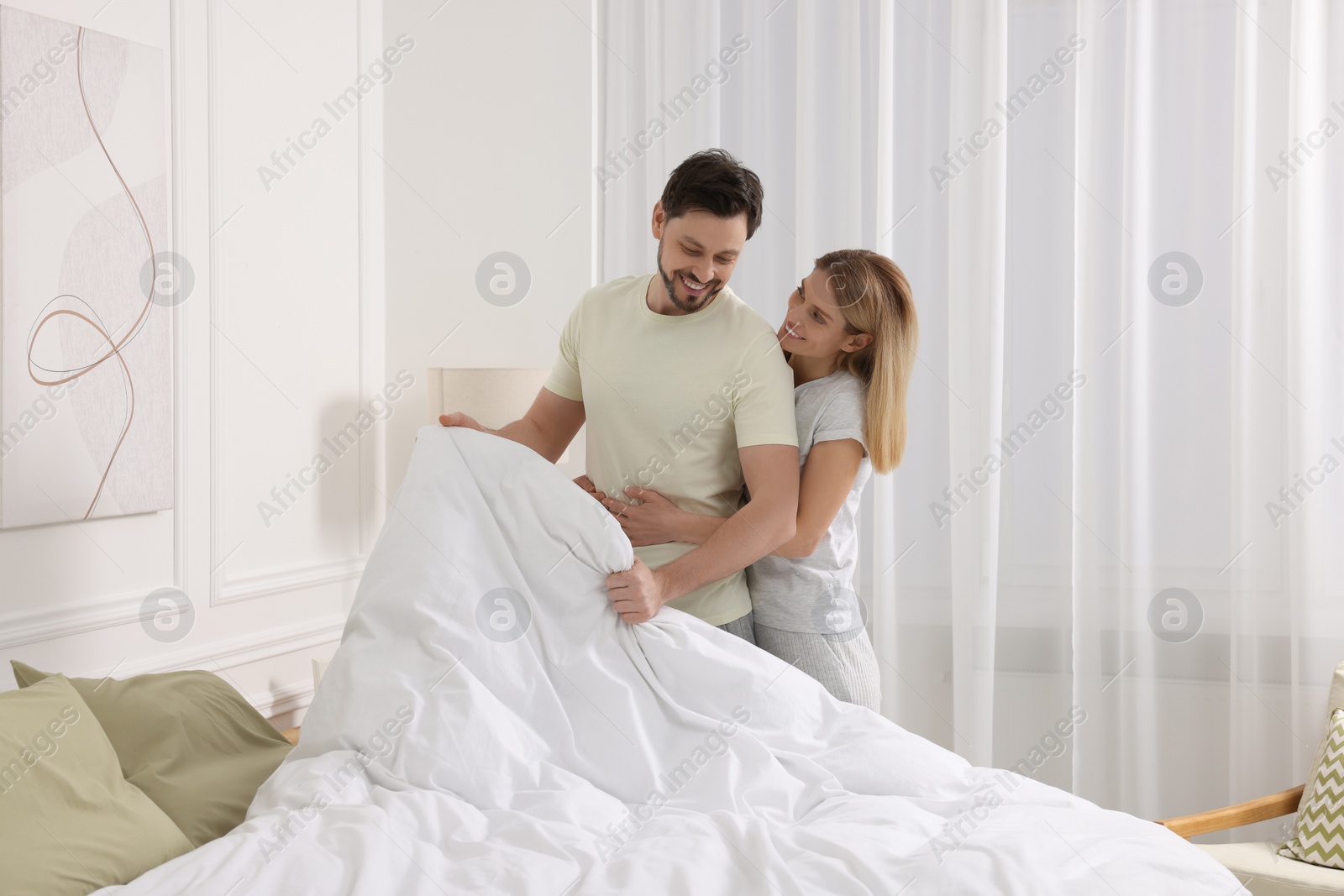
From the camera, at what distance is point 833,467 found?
1753 millimetres

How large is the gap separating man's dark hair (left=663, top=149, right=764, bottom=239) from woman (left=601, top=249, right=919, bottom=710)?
21 centimetres

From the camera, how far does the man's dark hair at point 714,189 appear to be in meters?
1.73

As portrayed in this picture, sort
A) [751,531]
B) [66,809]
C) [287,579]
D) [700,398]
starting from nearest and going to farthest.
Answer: [66,809]
[751,531]
[700,398]
[287,579]

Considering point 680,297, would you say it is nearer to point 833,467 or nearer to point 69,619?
point 833,467

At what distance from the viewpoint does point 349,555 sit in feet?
9.00

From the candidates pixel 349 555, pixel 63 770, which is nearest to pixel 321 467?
pixel 349 555

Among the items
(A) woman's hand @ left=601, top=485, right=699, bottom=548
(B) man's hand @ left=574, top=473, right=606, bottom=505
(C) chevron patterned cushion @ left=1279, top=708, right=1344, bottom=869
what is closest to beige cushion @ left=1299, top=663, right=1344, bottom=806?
(C) chevron patterned cushion @ left=1279, top=708, right=1344, bottom=869

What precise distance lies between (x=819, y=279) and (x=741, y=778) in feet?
3.09

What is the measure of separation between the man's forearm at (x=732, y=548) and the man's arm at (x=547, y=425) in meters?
0.46

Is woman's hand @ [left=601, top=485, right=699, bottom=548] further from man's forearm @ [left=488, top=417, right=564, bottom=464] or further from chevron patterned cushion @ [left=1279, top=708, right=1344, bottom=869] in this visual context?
chevron patterned cushion @ [left=1279, top=708, right=1344, bottom=869]

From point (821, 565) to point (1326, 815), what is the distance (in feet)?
4.44

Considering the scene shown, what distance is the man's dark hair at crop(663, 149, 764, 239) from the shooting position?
1.73 m

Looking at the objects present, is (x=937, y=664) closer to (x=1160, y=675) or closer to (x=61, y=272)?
(x=1160, y=675)

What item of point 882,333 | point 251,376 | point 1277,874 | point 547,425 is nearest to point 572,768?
point 547,425
